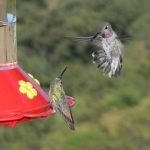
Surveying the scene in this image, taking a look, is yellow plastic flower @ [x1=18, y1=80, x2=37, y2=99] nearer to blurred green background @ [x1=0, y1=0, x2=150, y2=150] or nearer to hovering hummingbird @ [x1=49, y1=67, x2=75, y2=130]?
hovering hummingbird @ [x1=49, y1=67, x2=75, y2=130]

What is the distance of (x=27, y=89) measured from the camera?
3.88 meters

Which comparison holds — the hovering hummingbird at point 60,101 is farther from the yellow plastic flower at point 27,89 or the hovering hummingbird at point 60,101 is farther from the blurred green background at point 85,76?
the blurred green background at point 85,76

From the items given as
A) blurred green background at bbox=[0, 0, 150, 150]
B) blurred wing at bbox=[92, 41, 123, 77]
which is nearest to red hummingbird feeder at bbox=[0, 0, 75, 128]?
blurred wing at bbox=[92, 41, 123, 77]

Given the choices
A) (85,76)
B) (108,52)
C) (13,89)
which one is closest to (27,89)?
(13,89)

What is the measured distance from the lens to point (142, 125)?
14.8 m

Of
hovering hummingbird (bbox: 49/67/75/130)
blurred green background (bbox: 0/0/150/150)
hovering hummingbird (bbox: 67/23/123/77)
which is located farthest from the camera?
blurred green background (bbox: 0/0/150/150)

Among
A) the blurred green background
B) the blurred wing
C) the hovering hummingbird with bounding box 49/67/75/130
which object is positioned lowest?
the blurred green background

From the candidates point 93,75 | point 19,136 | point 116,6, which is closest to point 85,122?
point 19,136

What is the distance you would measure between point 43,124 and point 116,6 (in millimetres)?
9882

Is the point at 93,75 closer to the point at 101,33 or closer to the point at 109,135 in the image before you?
the point at 109,135

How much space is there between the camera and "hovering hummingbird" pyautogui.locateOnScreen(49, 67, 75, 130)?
3805 millimetres

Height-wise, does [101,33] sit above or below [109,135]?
above

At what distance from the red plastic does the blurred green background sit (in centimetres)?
445

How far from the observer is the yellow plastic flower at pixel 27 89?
3861 millimetres
